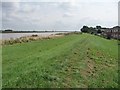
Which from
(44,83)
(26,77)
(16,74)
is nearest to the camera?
(44,83)

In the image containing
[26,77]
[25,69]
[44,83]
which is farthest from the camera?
[25,69]

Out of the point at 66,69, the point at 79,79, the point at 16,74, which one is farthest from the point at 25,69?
the point at 79,79

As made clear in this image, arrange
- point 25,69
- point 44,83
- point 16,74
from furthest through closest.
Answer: point 25,69
point 16,74
point 44,83

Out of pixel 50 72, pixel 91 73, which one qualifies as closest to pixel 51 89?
pixel 50 72

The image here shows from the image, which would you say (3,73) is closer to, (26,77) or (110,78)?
(26,77)

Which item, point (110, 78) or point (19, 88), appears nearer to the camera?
point (19, 88)

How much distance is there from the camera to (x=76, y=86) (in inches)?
381

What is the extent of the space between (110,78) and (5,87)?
5.55 metres

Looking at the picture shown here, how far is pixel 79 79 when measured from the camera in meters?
10.8

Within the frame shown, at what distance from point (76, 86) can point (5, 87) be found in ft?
8.92

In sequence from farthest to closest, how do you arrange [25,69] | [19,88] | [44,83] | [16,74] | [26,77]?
1. [25,69]
2. [16,74]
3. [26,77]
4. [44,83]
5. [19,88]

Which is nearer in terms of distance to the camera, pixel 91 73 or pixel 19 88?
pixel 19 88

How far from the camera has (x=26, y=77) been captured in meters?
10.1

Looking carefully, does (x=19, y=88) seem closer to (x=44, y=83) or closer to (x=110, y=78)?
(x=44, y=83)
